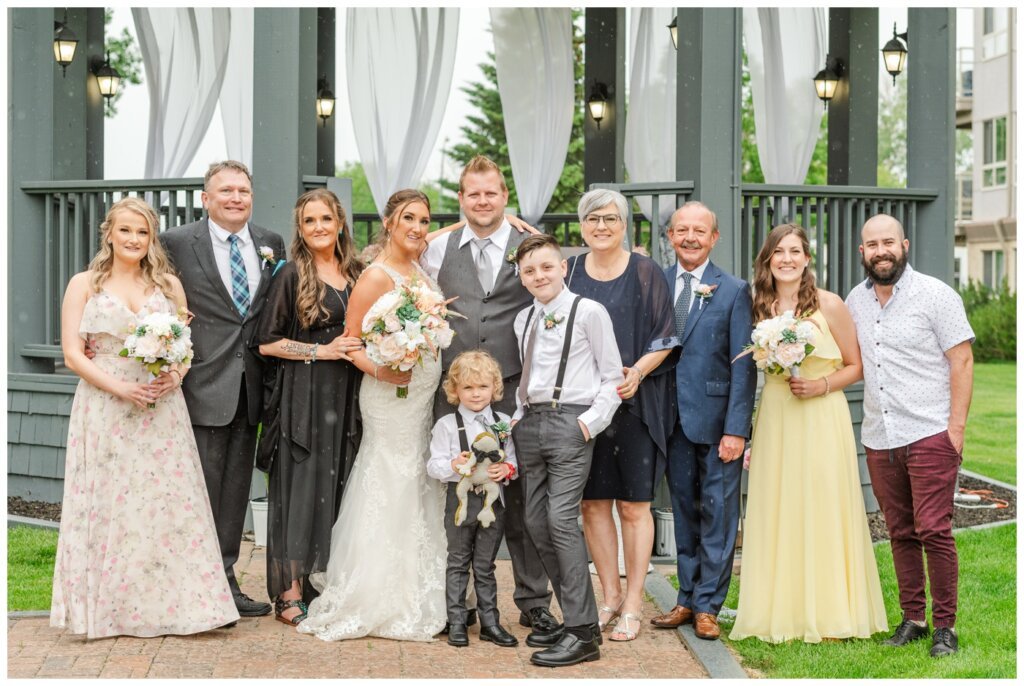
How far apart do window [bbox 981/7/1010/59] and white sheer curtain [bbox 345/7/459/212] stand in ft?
94.0

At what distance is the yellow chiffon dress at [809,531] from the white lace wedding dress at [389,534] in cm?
157

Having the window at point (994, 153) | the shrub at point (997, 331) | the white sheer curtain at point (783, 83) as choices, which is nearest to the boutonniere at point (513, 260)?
the white sheer curtain at point (783, 83)

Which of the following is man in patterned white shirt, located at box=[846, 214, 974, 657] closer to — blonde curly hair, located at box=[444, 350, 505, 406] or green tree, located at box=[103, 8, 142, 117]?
blonde curly hair, located at box=[444, 350, 505, 406]

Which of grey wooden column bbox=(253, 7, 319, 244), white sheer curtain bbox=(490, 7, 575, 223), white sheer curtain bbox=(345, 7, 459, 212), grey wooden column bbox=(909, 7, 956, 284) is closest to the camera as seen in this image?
grey wooden column bbox=(253, 7, 319, 244)

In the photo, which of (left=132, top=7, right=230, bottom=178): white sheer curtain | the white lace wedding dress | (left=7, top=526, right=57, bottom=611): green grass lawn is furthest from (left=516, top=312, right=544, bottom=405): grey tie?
(left=132, top=7, right=230, bottom=178): white sheer curtain

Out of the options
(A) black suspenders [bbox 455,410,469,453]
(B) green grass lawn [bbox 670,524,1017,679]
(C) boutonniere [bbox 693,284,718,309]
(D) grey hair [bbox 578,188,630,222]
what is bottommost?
(B) green grass lawn [bbox 670,524,1017,679]

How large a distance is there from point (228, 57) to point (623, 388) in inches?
221

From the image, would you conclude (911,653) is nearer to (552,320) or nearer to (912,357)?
(912,357)

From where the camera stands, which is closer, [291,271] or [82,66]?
[291,271]

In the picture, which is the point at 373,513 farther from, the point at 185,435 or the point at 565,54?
the point at 565,54

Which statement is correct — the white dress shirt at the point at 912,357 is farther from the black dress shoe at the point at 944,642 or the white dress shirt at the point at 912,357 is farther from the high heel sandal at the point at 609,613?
the high heel sandal at the point at 609,613

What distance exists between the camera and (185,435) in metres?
5.50

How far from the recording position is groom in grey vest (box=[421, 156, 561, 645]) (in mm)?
5523

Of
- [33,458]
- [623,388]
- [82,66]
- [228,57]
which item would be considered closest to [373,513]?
[623,388]
